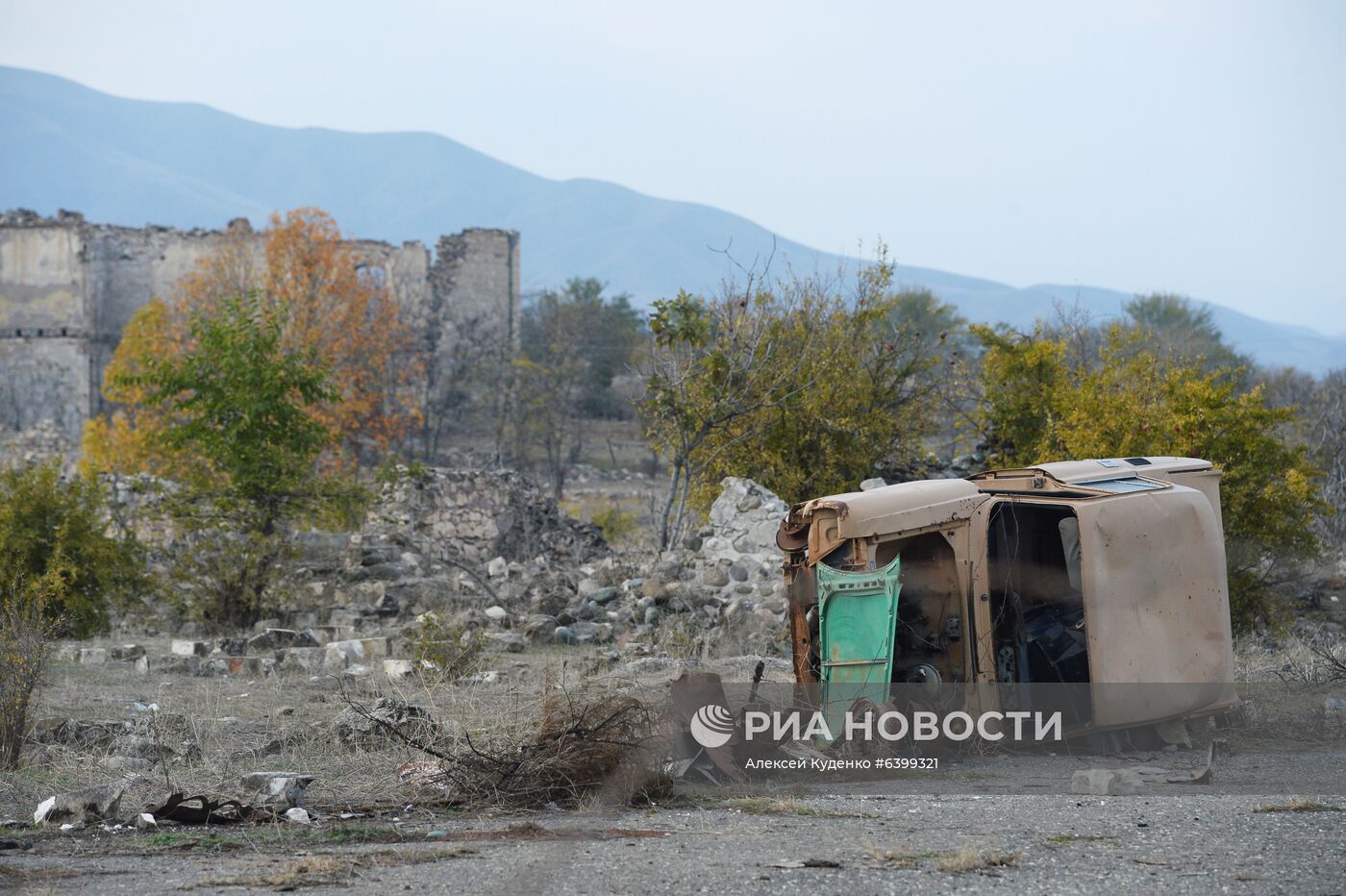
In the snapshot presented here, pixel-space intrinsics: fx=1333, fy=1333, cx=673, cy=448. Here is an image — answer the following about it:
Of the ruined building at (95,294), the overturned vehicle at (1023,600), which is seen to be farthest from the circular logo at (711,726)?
the ruined building at (95,294)

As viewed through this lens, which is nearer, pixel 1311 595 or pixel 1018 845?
pixel 1018 845

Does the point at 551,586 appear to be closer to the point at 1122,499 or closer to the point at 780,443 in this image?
the point at 780,443

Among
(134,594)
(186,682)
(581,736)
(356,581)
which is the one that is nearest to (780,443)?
(356,581)

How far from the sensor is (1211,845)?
18.2ft

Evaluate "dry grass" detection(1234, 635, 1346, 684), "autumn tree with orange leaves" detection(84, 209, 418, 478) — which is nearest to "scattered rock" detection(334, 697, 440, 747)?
"dry grass" detection(1234, 635, 1346, 684)

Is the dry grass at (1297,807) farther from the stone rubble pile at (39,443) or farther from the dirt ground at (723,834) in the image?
the stone rubble pile at (39,443)

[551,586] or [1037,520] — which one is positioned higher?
[1037,520]

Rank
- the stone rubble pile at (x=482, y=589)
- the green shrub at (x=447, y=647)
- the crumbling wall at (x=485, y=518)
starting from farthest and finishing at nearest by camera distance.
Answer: the crumbling wall at (x=485, y=518)
the stone rubble pile at (x=482, y=589)
the green shrub at (x=447, y=647)

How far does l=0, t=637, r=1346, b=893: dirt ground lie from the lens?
5008 mm

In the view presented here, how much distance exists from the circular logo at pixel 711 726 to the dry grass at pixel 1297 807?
273 cm

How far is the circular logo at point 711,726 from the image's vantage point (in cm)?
739

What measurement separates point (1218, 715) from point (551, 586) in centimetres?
903

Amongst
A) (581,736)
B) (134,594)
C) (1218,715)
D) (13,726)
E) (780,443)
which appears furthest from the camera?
(780,443)

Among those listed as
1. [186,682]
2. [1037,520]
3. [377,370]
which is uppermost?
[377,370]
